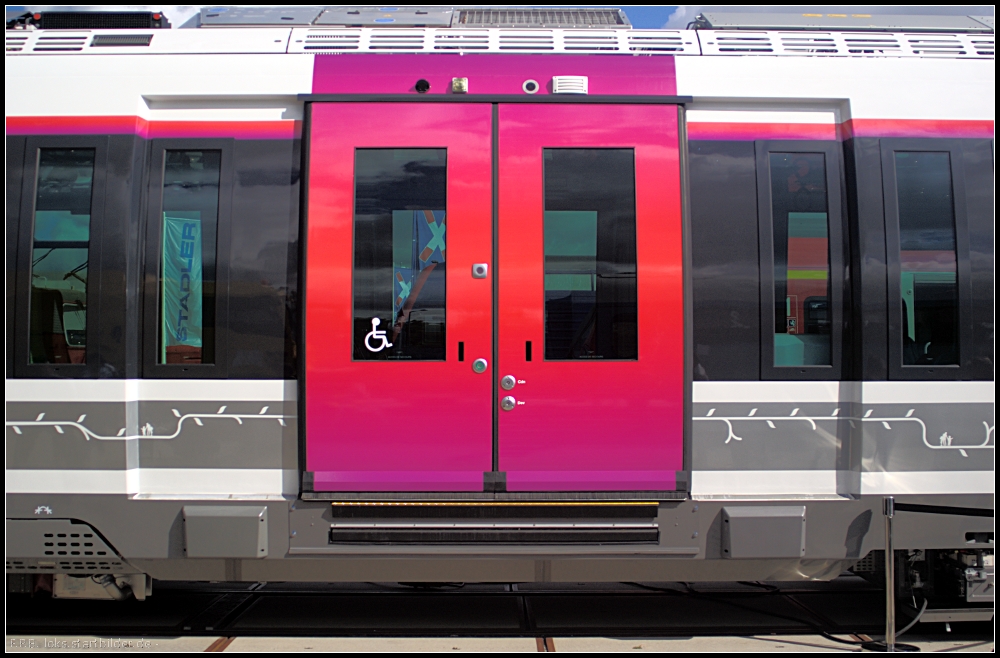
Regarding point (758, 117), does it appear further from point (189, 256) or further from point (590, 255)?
point (189, 256)

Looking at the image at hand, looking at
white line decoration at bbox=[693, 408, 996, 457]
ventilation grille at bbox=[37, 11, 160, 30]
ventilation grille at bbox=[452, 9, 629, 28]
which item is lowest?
white line decoration at bbox=[693, 408, 996, 457]

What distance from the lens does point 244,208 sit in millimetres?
3900

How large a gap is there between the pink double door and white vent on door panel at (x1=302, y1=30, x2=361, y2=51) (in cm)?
43

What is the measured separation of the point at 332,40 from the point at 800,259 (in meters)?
3.10

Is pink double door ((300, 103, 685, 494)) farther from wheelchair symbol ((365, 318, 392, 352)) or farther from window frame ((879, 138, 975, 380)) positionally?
window frame ((879, 138, 975, 380))

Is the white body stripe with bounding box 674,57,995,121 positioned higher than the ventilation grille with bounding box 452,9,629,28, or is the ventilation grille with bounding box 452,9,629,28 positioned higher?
the ventilation grille with bounding box 452,9,629,28

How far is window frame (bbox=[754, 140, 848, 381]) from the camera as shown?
388 centimetres

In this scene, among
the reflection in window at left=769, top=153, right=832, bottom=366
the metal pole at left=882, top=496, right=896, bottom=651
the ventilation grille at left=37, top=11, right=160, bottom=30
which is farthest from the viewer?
the ventilation grille at left=37, top=11, right=160, bottom=30

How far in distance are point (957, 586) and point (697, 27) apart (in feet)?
12.4

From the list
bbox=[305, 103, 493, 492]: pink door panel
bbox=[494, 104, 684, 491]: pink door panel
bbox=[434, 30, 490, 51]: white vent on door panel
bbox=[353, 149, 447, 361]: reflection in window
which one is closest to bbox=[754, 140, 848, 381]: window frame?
bbox=[494, 104, 684, 491]: pink door panel

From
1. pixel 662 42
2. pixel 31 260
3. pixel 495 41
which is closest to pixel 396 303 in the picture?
pixel 495 41

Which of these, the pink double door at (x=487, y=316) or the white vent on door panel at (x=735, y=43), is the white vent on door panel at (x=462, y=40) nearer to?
the pink double door at (x=487, y=316)

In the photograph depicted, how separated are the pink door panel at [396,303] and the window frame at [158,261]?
20.0 inches

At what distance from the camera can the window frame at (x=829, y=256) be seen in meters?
3.88
